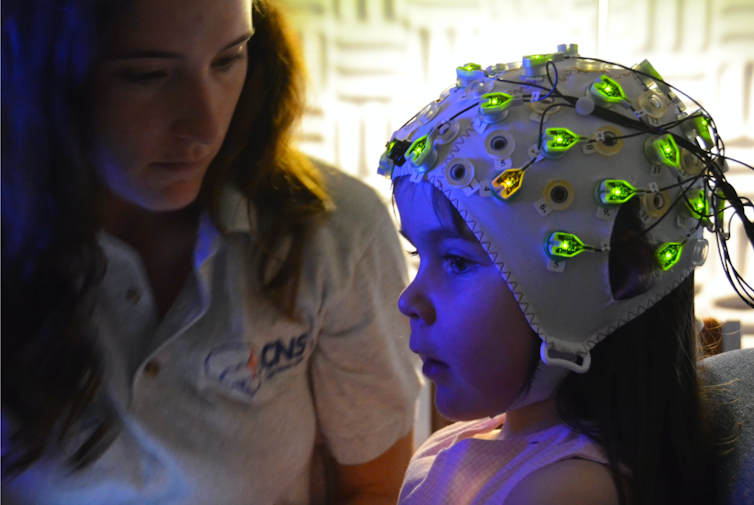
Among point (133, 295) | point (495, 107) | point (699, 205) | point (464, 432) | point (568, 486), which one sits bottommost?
point (464, 432)

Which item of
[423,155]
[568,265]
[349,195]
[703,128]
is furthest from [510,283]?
[349,195]

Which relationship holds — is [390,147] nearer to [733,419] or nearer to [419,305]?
[419,305]

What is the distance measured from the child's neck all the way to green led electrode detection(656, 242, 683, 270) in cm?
20

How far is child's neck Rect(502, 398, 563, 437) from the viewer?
2.34ft

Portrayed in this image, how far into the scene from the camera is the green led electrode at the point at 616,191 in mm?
601

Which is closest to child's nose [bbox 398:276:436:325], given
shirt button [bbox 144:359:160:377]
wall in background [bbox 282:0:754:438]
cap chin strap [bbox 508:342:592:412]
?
cap chin strap [bbox 508:342:592:412]

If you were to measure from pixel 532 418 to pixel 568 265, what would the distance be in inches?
8.4

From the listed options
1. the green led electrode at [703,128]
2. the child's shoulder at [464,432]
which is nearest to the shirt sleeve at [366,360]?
the child's shoulder at [464,432]

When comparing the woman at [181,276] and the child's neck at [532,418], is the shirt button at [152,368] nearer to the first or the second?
the woman at [181,276]

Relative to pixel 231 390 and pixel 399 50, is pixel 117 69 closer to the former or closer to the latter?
pixel 231 390

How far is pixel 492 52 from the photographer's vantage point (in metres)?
1.49

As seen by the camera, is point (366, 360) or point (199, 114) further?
point (366, 360)

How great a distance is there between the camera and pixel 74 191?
0.73m

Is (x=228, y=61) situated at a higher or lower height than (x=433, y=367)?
higher
